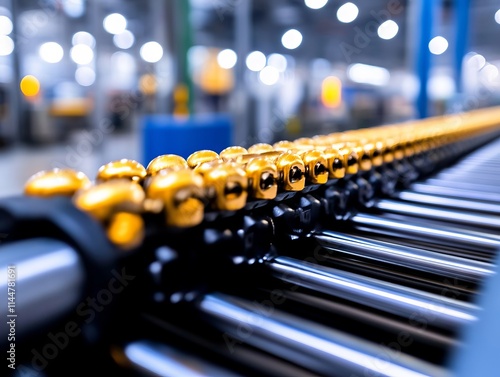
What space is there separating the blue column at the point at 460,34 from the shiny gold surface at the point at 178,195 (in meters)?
6.42

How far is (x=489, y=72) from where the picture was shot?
16422mm

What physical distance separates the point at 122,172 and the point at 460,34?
6656 millimetres

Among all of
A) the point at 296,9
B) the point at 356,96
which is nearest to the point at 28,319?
the point at 296,9

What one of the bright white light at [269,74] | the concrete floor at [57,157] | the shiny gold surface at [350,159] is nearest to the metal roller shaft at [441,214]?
the shiny gold surface at [350,159]

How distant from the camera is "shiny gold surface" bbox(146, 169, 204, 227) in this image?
0.52 m

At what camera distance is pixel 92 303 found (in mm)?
486

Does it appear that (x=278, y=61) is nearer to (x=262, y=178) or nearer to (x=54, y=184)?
(x=262, y=178)

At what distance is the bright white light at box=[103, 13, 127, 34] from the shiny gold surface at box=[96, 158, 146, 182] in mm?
12289

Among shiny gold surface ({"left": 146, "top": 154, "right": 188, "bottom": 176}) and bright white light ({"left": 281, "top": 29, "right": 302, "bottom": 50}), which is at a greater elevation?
bright white light ({"left": 281, "top": 29, "right": 302, "bottom": 50})

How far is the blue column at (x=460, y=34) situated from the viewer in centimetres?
628

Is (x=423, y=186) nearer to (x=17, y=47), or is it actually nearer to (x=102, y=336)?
(x=102, y=336)

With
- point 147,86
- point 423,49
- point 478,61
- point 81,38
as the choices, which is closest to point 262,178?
point 423,49

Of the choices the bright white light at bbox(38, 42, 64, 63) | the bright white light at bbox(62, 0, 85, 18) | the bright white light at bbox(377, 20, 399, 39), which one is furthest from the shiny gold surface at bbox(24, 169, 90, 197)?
the bright white light at bbox(38, 42, 64, 63)

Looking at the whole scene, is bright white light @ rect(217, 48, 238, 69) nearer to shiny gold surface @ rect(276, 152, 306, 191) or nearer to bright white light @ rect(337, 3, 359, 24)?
bright white light @ rect(337, 3, 359, 24)
